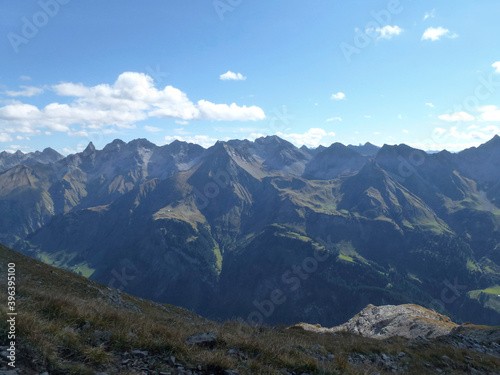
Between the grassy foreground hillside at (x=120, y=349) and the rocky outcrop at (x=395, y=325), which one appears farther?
the rocky outcrop at (x=395, y=325)

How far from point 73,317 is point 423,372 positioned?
55.4ft

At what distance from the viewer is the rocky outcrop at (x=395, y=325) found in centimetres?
3647

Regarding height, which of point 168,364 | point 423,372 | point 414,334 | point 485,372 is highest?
point 168,364

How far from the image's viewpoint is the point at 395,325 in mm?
41531

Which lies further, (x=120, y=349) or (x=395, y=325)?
(x=395, y=325)

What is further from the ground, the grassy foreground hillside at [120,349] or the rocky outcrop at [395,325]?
the grassy foreground hillside at [120,349]

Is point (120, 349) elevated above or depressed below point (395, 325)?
above

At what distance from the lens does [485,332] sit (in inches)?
1216

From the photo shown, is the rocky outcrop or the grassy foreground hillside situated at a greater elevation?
the grassy foreground hillside

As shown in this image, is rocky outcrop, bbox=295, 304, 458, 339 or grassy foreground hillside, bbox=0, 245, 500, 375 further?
rocky outcrop, bbox=295, 304, 458, 339

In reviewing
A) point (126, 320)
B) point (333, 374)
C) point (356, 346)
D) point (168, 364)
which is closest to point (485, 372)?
point (356, 346)

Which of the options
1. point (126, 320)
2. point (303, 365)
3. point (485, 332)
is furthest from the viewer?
point (485, 332)

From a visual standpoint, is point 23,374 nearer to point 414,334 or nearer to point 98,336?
point 98,336

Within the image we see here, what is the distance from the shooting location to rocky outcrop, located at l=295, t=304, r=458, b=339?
36.5 m
